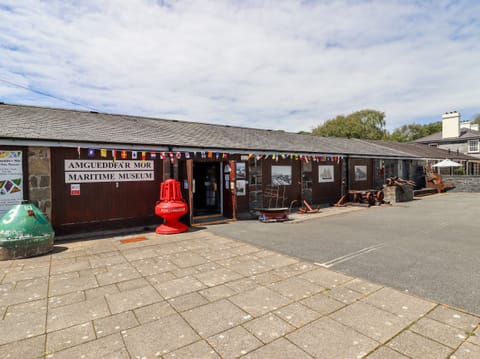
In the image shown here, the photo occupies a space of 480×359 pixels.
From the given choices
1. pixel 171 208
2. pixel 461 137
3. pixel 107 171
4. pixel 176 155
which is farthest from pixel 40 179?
pixel 461 137

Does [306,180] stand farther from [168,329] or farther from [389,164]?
[168,329]

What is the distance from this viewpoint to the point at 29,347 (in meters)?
2.88

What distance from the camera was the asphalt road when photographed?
4398 mm

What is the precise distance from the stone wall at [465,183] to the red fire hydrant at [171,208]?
23414 mm

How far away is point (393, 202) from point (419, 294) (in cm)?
1284

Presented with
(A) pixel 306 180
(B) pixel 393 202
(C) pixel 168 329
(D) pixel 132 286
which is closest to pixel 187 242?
(D) pixel 132 286

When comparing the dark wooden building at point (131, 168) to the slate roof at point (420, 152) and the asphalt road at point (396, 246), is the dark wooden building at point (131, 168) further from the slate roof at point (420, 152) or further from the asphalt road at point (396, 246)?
the slate roof at point (420, 152)

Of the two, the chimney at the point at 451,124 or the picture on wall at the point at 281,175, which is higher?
the chimney at the point at 451,124

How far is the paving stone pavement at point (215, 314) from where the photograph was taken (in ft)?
9.22

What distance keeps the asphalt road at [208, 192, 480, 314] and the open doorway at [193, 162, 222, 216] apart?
7.81 feet

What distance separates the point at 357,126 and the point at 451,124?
1313 cm

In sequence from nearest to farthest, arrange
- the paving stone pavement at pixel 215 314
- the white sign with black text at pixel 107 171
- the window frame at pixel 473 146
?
1. the paving stone pavement at pixel 215 314
2. the white sign with black text at pixel 107 171
3. the window frame at pixel 473 146

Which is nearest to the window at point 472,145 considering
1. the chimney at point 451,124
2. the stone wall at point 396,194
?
the chimney at point 451,124

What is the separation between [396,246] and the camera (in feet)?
21.7
